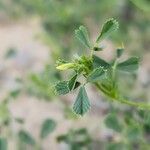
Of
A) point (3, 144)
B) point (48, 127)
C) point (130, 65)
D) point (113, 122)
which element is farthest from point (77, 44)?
point (130, 65)

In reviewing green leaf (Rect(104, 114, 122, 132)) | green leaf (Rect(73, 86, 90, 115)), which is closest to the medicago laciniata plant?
green leaf (Rect(73, 86, 90, 115))

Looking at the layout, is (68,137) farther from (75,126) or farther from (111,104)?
(75,126)

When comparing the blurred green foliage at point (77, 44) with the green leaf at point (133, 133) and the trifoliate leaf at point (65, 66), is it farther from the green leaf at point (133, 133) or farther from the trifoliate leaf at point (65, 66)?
the trifoliate leaf at point (65, 66)

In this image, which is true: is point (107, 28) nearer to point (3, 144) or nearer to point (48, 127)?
point (3, 144)

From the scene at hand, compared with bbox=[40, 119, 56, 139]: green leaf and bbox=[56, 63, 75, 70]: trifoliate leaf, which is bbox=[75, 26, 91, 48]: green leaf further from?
bbox=[40, 119, 56, 139]: green leaf

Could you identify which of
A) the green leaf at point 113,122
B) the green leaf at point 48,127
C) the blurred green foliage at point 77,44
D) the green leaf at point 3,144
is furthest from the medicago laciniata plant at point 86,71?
the green leaf at point 48,127

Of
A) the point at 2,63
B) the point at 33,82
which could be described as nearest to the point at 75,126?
the point at 33,82
